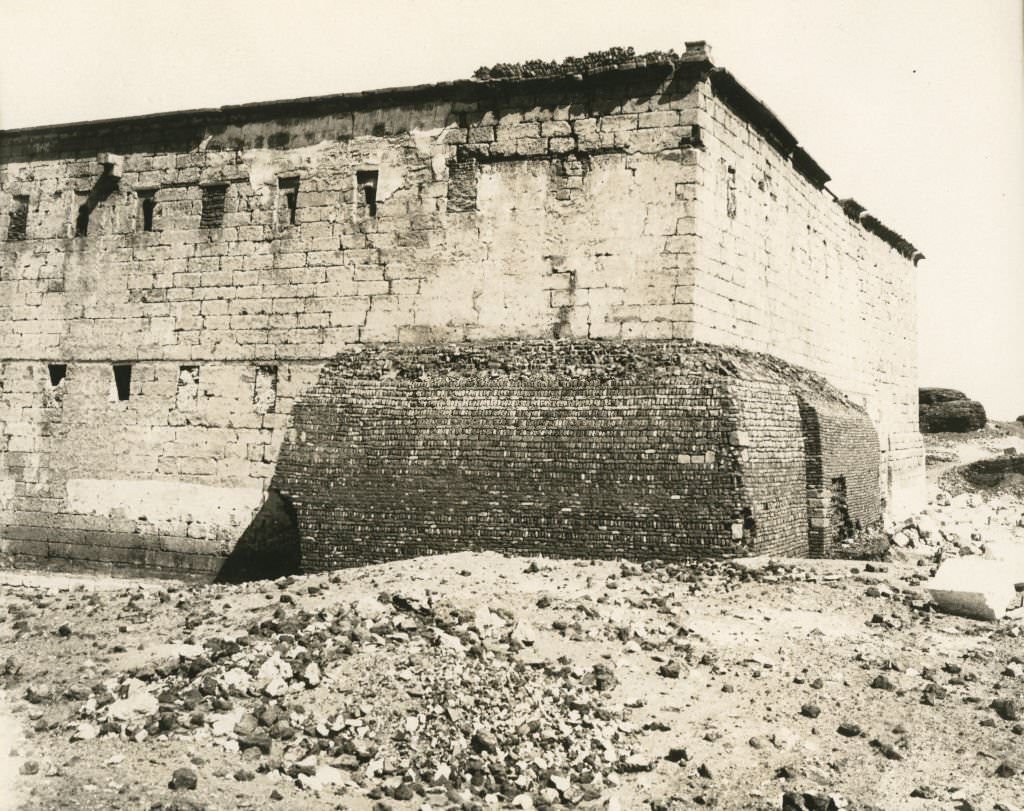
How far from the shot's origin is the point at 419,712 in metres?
6.23

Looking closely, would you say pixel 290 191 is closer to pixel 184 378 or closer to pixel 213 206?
pixel 213 206

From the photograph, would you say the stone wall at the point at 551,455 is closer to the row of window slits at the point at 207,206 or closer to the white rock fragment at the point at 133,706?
the row of window slits at the point at 207,206

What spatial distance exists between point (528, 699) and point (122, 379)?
30.4 ft

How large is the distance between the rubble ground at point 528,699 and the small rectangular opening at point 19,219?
778 cm

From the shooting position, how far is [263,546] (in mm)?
12375

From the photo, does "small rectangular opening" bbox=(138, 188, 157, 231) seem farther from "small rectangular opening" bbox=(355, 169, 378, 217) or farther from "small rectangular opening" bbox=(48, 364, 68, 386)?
"small rectangular opening" bbox=(355, 169, 378, 217)

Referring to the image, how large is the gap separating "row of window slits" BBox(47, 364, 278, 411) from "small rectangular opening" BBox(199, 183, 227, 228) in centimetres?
197

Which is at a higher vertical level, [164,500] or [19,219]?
[19,219]

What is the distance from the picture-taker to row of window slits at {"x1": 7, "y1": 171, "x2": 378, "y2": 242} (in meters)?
12.2

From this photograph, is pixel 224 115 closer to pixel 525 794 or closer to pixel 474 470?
pixel 474 470

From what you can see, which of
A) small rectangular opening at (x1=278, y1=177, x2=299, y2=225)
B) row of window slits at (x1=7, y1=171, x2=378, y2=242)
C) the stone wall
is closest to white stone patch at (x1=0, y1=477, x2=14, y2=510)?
row of window slits at (x1=7, y1=171, x2=378, y2=242)

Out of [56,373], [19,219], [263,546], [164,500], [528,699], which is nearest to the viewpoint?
[528,699]

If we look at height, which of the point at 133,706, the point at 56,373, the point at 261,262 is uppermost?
the point at 261,262

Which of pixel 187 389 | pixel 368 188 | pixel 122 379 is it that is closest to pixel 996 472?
pixel 368 188
